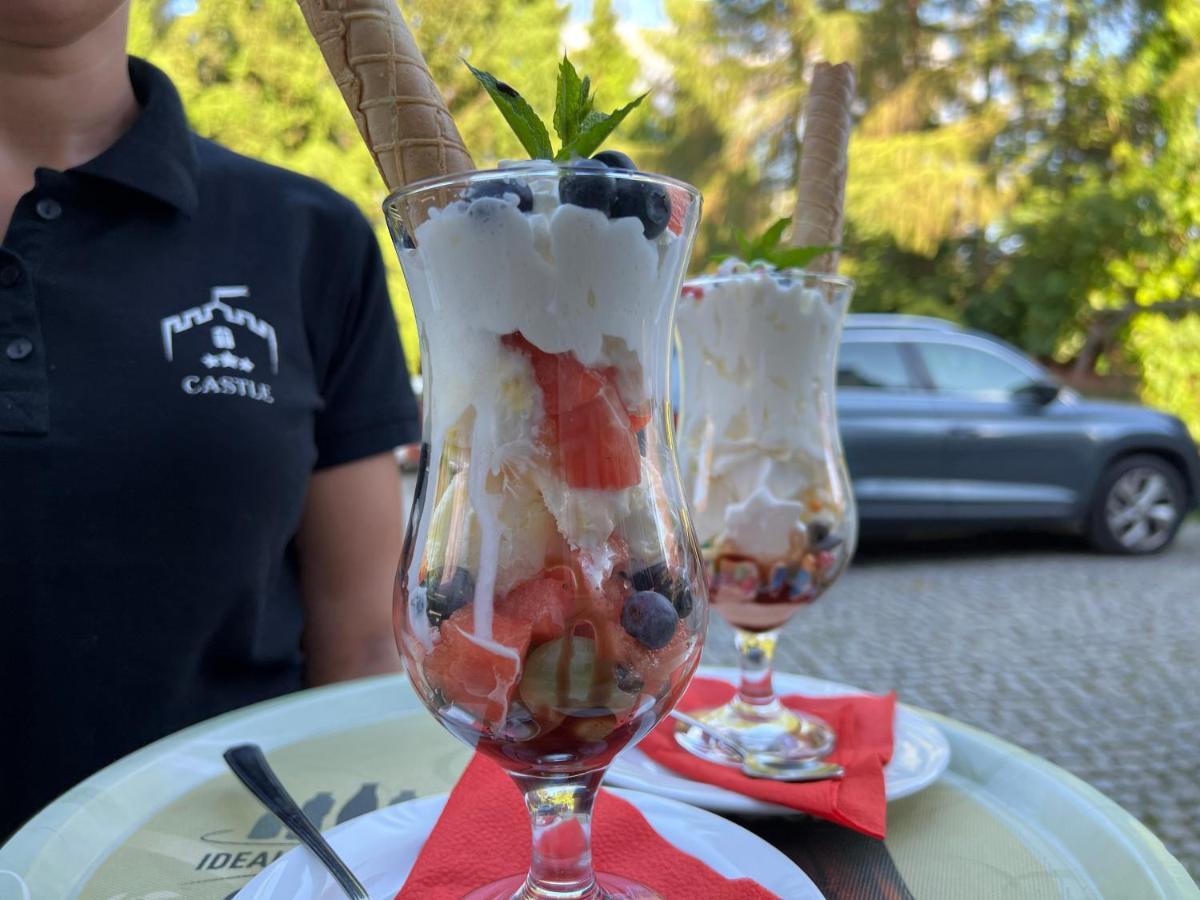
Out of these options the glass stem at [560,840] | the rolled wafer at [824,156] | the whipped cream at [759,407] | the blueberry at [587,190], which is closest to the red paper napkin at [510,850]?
the glass stem at [560,840]

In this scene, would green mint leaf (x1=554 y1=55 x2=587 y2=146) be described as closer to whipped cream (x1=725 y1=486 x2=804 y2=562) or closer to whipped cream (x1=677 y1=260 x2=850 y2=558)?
whipped cream (x1=677 y1=260 x2=850 y2=558)

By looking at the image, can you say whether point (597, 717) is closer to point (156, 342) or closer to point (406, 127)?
point (406, 127)

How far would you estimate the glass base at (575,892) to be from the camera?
0.71m

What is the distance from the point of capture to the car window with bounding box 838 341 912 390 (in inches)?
212

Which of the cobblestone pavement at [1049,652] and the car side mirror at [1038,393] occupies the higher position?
the car side mirror at [1038,393]

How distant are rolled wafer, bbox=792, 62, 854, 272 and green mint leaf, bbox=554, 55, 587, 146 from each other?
473 millimetres

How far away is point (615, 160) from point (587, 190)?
7 centimetres

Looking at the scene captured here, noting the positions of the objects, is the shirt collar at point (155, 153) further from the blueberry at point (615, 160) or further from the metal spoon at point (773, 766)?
the metal spoon at point (773, 766)

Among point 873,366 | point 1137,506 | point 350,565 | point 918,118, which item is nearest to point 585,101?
point 350,565

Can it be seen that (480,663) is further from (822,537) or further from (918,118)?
(918,118)

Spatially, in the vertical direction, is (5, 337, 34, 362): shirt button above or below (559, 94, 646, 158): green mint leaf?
below

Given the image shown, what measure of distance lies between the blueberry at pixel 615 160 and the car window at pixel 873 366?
4803 millimetres

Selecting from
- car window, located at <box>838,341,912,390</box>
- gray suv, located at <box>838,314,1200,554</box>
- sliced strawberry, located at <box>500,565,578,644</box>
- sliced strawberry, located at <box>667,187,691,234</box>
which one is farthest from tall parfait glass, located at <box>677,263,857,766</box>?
car window, located at <box>838,341,912,390</box>

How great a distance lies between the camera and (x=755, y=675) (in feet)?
3.71
